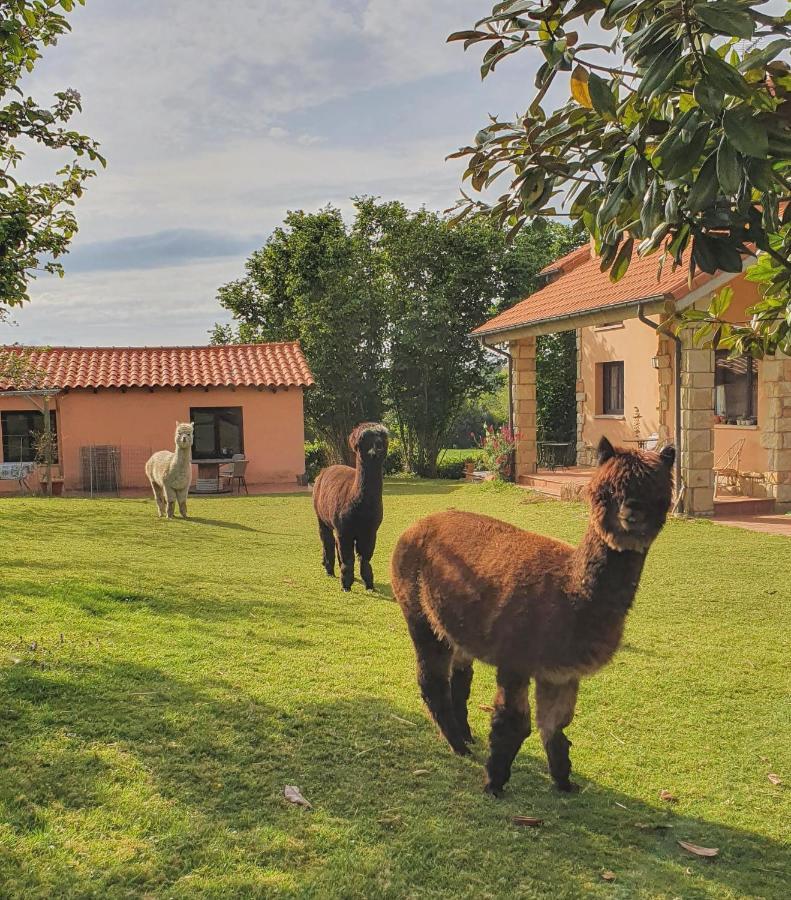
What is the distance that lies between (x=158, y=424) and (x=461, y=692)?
17572 millimetres

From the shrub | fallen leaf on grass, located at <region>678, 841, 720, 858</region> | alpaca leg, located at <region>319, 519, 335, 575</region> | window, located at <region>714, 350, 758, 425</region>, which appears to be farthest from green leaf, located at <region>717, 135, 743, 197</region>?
the shrub

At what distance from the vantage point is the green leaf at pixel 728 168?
1964 mm

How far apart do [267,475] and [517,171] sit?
742 inches

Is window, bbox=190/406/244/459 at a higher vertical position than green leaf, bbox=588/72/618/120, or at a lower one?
lower

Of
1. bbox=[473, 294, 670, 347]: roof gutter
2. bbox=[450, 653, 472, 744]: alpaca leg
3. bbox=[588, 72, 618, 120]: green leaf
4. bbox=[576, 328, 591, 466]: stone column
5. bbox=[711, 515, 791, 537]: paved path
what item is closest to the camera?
bbox=[588, 72, 618, 120]: green leaf

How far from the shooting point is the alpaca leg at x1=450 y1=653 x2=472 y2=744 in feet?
15.1

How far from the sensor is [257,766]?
4172 mm

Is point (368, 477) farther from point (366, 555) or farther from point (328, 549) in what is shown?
point (328, 549)

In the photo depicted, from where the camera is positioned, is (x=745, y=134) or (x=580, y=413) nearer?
(x=745, y=134)

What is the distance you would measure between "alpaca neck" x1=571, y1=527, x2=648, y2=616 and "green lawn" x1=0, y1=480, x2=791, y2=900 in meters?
1.11

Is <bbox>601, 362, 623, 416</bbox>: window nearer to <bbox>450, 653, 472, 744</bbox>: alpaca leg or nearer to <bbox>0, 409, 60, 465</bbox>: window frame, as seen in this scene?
<bbox>0, 409, 60, 465</bbox>: window frame

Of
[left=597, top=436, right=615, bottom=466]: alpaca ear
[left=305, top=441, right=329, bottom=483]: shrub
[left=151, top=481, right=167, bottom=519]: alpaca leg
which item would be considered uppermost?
[left=597, top=436, right=615, bottom=466]: alpaca ear

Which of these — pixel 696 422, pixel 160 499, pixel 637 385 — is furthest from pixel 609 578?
pixel 637 385

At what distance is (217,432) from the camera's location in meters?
21.5
